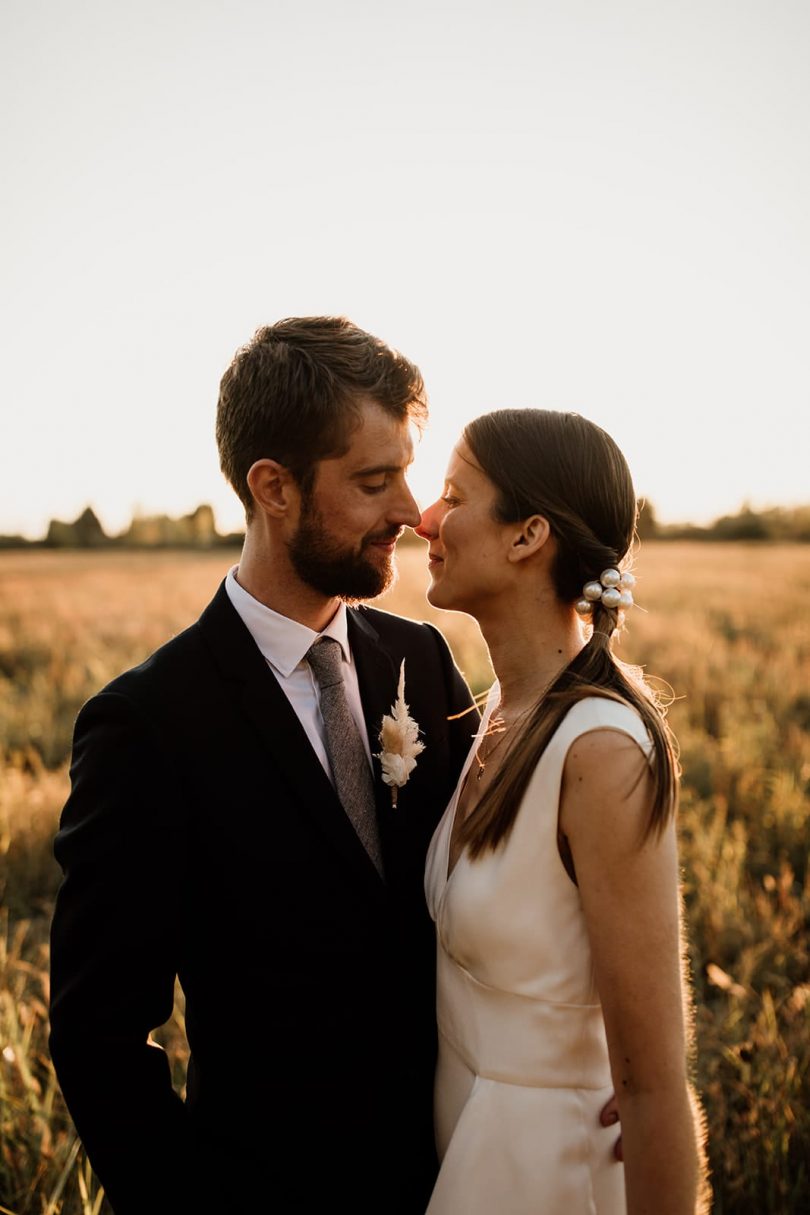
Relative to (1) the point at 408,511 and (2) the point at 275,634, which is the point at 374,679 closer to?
(2) the point at 275,634

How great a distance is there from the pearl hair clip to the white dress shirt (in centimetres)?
71

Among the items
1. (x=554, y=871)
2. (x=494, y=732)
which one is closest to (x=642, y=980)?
(x=554, y=871)

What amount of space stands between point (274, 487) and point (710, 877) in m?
3.54

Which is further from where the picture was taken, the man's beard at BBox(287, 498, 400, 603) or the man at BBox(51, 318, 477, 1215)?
the man's beard at BBox(287, 498, 400, 603)

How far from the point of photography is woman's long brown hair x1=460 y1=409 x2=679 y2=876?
222cm

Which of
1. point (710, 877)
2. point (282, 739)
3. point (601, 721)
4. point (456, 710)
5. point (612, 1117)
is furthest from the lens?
point (710, 877)

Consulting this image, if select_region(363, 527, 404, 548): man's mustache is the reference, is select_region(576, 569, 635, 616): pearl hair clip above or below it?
below

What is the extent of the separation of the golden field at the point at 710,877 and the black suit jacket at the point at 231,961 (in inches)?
27.0

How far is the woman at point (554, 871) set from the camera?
1923 millimetres

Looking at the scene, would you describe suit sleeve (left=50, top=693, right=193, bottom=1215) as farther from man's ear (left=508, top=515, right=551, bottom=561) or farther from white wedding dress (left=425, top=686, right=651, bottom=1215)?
man's ear (left=508, top=515, right=551, bottom=561)

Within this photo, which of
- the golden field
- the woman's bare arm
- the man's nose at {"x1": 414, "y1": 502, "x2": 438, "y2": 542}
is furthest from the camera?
the golden field

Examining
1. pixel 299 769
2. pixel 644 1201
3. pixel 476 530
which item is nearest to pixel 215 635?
pixel 299 769

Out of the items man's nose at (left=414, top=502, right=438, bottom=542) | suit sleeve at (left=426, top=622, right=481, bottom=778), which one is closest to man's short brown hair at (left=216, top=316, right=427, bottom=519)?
man's nose at (left=414, top=502, right=438, bottom=542)

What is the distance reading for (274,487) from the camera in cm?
273
